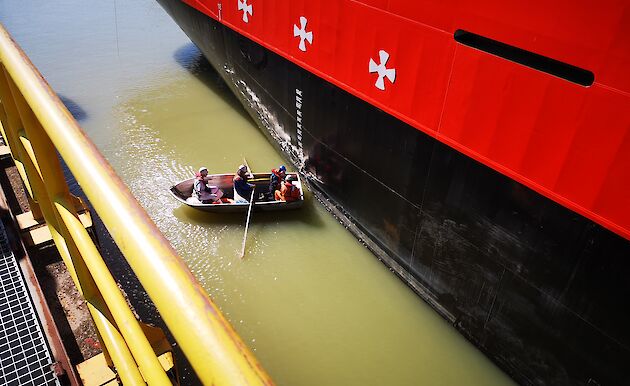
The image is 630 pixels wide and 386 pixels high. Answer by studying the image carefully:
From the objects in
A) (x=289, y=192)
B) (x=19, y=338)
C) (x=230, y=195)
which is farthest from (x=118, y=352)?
(x=230, y=195)

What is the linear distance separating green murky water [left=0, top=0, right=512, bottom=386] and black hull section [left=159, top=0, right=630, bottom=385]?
44cm

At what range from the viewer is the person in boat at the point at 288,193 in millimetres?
7320

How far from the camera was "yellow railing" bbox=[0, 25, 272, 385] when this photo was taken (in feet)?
2.91

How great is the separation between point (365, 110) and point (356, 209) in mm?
1679

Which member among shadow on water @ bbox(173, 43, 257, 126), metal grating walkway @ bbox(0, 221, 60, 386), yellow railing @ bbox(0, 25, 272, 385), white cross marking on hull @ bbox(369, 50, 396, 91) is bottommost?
shadow on water @ bbox(173, 43, 257, 126)

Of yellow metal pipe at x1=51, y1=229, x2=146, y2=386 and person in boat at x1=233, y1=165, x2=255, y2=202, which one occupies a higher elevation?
yellow metal pipe at x1=51, y1=229, x2=146, y2=386

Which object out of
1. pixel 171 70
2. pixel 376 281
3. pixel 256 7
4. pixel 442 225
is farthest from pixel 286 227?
pixel 171 70

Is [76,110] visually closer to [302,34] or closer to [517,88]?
[302,34]

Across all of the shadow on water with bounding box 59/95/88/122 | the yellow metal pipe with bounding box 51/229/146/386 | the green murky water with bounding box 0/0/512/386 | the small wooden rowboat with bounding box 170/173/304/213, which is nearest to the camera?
the yellow metal pipe with bounding box 51/229/146/386

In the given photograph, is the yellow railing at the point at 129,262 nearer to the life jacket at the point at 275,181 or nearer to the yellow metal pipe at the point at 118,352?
the yellow metal pipe at the point at 118,352

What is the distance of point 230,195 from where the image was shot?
7.88 m

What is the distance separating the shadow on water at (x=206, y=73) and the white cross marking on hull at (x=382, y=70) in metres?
5.02

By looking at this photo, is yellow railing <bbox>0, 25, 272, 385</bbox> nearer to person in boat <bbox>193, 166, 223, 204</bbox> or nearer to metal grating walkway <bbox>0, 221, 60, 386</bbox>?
metal grating walkway <bbox>0, 221, 60, 386</bbox>

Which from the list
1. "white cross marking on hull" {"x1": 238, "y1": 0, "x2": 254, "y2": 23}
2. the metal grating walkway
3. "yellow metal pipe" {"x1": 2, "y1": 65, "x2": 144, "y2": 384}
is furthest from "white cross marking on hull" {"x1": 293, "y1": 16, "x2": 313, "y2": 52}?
the metal grating walkway
